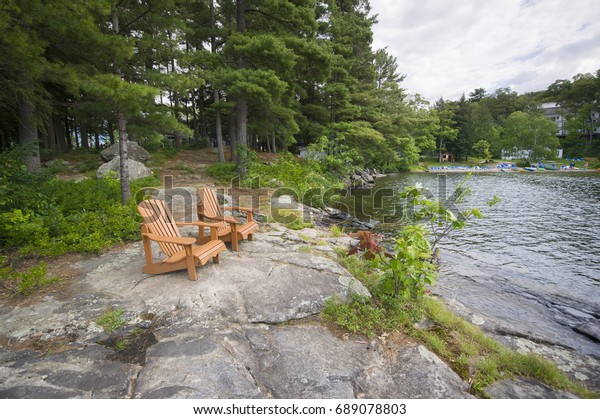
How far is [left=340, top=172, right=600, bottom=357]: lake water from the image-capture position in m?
4.70

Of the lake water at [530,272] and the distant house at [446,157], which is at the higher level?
the distant house at [446,157]

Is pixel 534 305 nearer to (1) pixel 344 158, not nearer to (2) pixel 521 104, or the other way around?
(1) pixel 344 158

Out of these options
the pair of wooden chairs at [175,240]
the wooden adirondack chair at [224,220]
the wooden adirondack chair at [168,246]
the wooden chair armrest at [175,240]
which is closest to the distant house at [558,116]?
the wooden adirondack chair at [224,220]

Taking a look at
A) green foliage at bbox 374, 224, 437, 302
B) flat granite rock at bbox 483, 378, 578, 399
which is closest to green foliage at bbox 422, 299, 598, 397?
flat granite rock at bbox 483, 378, 578, 399

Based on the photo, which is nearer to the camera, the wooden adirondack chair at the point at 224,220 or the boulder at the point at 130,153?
the wooden adirondack chair at the point at 224,220

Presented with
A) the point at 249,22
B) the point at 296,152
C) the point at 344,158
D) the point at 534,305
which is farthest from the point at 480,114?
the point at 534,305

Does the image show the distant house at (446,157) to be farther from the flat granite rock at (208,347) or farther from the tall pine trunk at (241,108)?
the flat granite rock at (208,347)

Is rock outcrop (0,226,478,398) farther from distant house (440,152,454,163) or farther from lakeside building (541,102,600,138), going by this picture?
lakeside building (541,102,600,138)

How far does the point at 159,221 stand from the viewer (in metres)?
4.50

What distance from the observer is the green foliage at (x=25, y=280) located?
375 centimetres

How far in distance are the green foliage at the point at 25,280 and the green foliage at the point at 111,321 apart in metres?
1.40

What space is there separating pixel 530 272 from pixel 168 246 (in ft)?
25.6

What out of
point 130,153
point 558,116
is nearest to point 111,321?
point 130,153

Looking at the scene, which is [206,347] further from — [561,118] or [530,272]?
[561,118]
